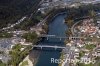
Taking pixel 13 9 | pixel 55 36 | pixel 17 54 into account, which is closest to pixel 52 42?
pixel 55 36

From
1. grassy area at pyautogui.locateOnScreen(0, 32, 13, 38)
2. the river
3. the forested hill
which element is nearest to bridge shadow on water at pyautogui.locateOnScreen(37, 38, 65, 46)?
the river

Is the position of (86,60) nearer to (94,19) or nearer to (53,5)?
(94,19)

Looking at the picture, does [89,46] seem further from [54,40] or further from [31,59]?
[31,59]

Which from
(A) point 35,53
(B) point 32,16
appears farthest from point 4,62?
(B) point 32,16

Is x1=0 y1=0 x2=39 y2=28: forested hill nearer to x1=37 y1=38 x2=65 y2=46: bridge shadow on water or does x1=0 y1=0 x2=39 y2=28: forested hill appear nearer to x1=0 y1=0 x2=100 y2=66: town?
x1=0 y1=0 x2=100 y2=66: town

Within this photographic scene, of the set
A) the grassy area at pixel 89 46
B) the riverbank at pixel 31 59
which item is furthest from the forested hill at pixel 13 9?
the grassy area at pixel 89 46

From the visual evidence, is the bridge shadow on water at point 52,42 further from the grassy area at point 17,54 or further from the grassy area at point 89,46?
the grassy area at point 89,46
